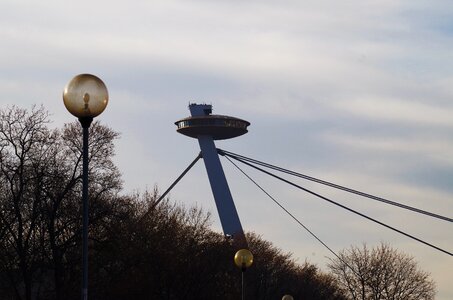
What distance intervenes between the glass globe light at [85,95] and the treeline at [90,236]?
2597cm

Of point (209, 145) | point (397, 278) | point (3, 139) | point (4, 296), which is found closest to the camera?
point (3, 139)

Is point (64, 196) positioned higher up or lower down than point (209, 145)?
lower down

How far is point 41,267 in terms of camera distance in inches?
1730

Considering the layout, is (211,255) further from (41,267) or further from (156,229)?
(41,267)

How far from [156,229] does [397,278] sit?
42464mm

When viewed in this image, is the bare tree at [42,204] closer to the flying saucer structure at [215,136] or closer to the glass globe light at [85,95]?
the glass globe light at [85,95]

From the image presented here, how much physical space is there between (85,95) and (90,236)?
99.7ft

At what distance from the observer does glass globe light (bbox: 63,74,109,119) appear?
15.8 meters

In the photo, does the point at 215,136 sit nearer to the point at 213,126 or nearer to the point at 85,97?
the point at 213,126

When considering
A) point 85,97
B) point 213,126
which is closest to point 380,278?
point 213,126

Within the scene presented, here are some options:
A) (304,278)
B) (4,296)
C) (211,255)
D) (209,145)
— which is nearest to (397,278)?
(304,278)

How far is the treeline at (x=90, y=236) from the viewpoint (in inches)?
1682

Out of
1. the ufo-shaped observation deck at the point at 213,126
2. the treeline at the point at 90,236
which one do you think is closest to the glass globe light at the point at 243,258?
the treeline at the point at 90,236

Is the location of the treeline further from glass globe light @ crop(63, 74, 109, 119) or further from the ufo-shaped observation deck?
the ufo-shaped observation deck
